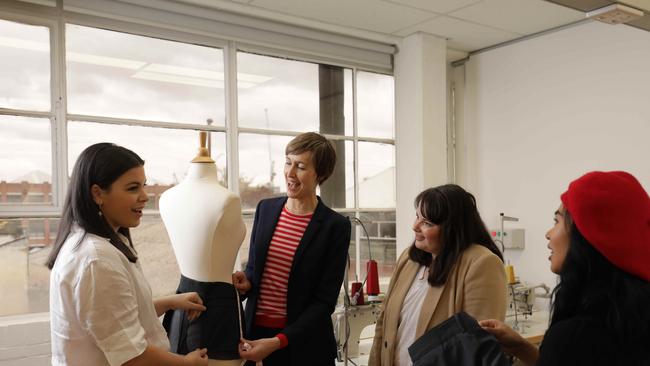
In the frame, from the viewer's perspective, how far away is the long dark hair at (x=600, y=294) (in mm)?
1037

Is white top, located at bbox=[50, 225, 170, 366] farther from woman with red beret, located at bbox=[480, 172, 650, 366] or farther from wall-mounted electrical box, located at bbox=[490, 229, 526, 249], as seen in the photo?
wall-mounted electrical box, located at bbox=[490, 229, 526, 249]

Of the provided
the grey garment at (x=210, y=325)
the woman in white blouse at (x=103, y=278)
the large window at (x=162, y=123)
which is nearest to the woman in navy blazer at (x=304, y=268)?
the grey garment at (x=210, y=325)

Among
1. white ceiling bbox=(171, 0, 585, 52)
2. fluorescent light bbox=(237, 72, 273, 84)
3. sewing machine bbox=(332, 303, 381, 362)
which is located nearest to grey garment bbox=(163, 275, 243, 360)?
sewing machine bbox=(332, 303, 381, 362)

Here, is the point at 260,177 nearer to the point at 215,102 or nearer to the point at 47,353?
the point at 215,102

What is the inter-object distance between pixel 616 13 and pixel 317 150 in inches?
71.9

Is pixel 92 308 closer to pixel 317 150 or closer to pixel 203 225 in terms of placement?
pixel 203 225

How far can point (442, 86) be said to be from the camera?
446 centimetres

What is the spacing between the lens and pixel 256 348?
5.53 feet

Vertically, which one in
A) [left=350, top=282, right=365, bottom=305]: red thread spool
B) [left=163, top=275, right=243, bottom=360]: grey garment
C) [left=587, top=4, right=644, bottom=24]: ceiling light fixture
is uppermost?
[left=587, top=4, right=644, bottom=24]: ceiling light fixture

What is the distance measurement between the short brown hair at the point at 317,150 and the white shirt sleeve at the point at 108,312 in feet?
2.69

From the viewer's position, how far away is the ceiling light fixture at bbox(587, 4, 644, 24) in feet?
8.82

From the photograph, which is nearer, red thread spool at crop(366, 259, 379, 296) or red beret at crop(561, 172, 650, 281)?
red beret at crop(561, 172, 650, 281)

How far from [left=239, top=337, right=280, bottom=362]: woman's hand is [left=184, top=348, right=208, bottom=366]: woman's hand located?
14 centimetres

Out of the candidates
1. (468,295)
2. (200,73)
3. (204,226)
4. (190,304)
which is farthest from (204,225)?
(200,73)
